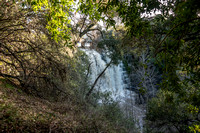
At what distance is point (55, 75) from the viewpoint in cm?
526

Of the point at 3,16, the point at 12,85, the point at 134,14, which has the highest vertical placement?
the point at 3,16

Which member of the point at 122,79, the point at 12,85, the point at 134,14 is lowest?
the point at 12,85

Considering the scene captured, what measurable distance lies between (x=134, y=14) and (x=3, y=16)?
3.74 metres

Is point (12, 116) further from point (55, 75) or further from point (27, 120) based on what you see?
point (55, 75)

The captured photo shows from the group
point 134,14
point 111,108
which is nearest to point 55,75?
point 134,14

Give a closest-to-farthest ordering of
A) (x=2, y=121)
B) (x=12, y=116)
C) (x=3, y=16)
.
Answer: (x=2, y=121)
(x=12, y=116)
(x=3, y=16)

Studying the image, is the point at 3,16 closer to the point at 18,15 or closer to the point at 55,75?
the point at 18,15

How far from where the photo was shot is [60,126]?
10.2 feet

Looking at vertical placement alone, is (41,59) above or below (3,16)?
below

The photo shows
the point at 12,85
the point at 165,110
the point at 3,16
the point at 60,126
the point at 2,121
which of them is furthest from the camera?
the point at 165,110

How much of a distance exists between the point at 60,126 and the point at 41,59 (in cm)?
265

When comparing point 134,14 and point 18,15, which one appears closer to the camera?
point 134,14

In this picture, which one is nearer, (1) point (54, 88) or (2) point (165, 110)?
(1) point (54, 88)

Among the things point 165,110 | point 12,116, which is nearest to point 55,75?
point 12,116
